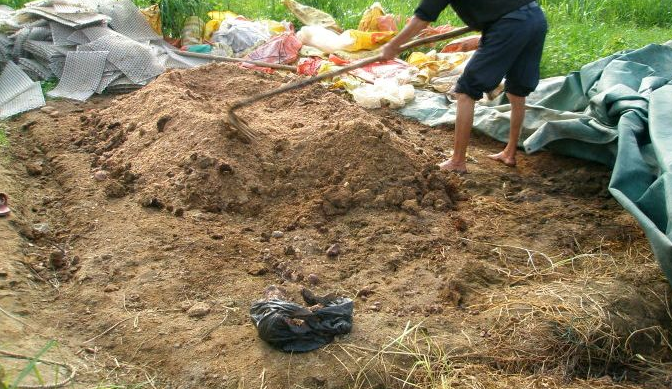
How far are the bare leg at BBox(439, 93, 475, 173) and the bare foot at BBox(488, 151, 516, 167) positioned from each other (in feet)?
1.21

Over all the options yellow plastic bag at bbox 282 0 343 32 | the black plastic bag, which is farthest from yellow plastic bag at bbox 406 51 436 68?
the black plastic bag

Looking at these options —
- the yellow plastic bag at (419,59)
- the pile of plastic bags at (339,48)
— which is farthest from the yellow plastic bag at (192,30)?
the yellow plastic bag at (419,59)

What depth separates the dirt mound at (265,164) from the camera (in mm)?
4234

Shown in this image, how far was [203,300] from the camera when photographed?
3.39m

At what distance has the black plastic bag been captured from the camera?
296 centimetres

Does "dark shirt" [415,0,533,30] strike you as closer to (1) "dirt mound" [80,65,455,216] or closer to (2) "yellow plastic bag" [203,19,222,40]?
(1) "dirt mound" [80,65,455,216]

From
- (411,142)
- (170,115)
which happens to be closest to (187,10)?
(170,115)

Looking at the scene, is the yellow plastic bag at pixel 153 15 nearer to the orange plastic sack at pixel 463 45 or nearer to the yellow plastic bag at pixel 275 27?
the yellow plastic bag at pixel 275 27

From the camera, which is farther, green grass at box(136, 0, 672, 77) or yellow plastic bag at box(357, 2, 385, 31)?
yellow plastic bag at box(357, 2, 385, 31)

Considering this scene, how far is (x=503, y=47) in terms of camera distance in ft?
14.6

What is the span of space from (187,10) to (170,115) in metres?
2.99

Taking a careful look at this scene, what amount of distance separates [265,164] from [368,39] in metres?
3.06

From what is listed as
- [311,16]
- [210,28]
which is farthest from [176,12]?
[311,16]

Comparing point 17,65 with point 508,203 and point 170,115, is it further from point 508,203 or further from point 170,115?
point 508,203
